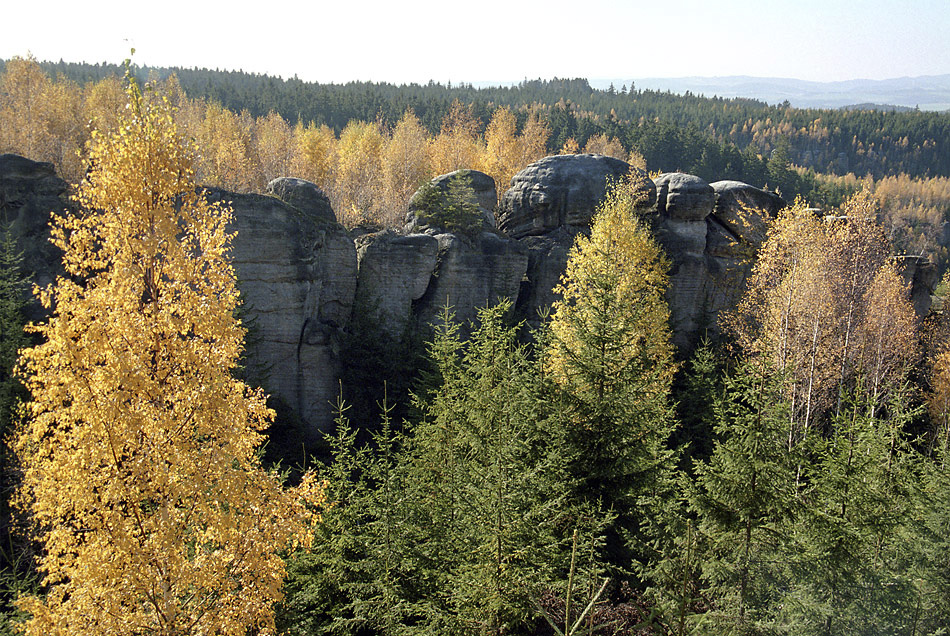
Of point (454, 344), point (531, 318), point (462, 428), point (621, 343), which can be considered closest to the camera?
point (621, 343)

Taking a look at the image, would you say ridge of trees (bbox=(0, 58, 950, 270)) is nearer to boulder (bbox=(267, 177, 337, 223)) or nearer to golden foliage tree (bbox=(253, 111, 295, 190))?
golden foliage tree (bbox=(253, 111, 295, 190))

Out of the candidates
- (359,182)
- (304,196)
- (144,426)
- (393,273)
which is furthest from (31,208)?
(359,182)

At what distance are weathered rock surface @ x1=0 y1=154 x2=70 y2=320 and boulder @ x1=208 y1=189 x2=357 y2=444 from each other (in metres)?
6.78

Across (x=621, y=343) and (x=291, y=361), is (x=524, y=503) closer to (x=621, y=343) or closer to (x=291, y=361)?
(x=621, y=343)

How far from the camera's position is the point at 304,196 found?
26734 mm

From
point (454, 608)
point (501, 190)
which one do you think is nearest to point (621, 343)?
point (454, 608)

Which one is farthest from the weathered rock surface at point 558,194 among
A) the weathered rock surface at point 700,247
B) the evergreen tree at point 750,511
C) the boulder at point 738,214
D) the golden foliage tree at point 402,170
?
the evergreen tree at point 750,511

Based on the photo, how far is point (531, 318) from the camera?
29.0 m

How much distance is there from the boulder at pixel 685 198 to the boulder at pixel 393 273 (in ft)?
42.6

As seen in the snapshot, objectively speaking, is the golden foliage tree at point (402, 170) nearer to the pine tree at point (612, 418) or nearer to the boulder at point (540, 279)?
the boulder at point (540, 279)

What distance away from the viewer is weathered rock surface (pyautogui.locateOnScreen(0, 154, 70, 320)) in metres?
21.8

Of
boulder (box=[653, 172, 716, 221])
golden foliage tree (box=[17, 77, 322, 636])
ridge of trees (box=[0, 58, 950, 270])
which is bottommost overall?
golden foliage tree (box=[17, 77, 322, 636])

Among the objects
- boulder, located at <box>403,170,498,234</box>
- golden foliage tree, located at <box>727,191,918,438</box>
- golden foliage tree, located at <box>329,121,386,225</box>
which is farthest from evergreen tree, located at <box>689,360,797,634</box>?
golden foliage tree, located at <box>329,121,386,225</box>

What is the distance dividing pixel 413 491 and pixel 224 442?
19.5 ft
